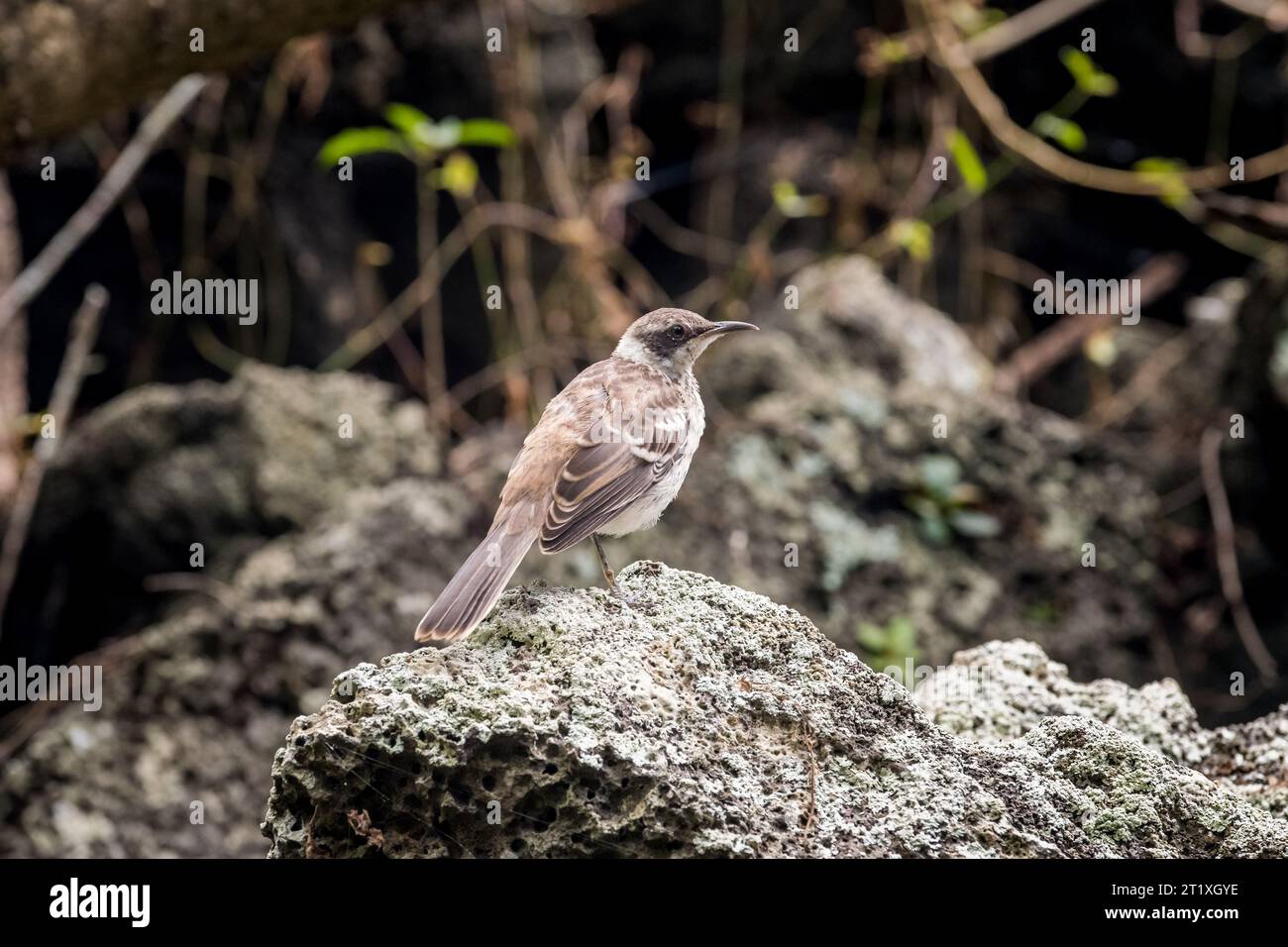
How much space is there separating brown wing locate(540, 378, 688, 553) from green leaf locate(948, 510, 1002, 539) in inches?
85.8

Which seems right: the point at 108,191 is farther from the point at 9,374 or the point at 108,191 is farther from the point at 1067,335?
the point at 1067,335

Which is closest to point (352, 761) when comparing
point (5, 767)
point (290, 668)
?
point (290, 668)

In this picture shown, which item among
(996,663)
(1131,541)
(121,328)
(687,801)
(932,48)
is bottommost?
(687,801)

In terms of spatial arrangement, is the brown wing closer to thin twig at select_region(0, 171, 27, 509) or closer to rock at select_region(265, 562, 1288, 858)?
rock at select_region(265, 562, 1288, 858)

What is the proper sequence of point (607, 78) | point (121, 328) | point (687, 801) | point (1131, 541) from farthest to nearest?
1. point (607, 78)
2. point (121, 328)
3. point (1131, 541)
4. point (687, 801)

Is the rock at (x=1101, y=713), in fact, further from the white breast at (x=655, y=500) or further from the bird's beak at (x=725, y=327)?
the bird's beak at (x=725, y=327)

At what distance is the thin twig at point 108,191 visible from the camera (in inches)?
293

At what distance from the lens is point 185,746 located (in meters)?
6.09

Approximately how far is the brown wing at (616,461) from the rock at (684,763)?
647 mm

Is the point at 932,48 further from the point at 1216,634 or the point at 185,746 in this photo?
the point at 185,746

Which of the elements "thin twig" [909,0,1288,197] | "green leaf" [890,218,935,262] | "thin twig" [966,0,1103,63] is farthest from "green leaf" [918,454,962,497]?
"thin twig" [966,0,1103,63]

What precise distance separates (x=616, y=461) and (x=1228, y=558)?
387 centimetres

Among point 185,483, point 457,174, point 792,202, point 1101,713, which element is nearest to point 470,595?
point 1101,713

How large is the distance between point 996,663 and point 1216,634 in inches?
122
